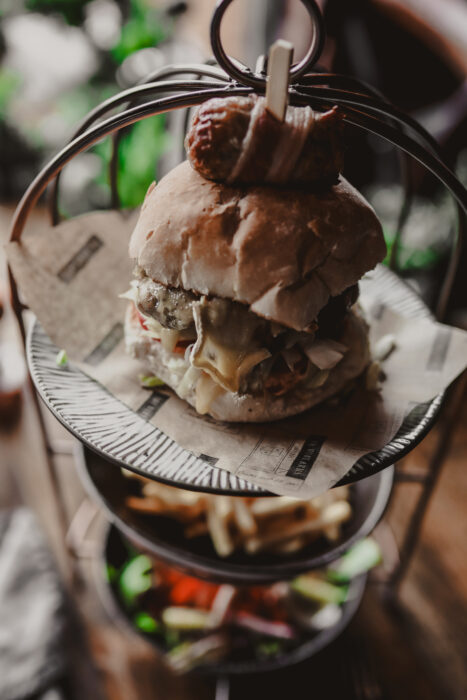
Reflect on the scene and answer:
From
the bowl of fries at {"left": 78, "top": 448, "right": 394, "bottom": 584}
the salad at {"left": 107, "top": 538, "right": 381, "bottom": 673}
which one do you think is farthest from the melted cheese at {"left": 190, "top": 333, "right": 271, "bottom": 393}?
the salad at {"left": 107, "top": 538, "right": 381, "bottom": 673}

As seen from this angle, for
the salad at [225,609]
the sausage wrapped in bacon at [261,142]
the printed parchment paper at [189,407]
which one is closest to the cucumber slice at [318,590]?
the salad at [225,609]

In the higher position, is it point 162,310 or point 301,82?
point 301,82

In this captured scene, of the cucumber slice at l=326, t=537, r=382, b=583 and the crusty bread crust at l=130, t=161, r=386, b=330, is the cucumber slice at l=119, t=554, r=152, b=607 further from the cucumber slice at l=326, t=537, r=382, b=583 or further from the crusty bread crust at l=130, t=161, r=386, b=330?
the crusty bread crust at l=130, t=161, r=386, b=330

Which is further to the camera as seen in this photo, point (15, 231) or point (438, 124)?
point (438, 124)

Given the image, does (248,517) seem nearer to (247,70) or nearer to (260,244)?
(260,244)

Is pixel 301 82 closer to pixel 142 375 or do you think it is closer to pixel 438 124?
pixel 142 375

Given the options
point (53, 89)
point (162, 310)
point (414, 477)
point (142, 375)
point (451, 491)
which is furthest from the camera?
point (53, 89)

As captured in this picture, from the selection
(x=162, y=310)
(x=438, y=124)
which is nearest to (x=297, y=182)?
(x=162, y=310)

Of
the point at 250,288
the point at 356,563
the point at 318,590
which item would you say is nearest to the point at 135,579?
the point at 318,590
